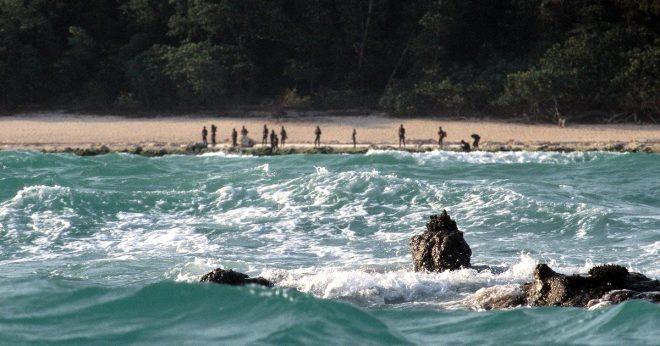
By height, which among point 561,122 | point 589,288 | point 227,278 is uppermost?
point 561,122

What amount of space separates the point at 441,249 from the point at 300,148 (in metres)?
19.4

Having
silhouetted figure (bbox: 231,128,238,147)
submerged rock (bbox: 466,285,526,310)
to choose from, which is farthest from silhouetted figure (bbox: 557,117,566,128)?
submerged rock (bbox: 466,285,526,310)

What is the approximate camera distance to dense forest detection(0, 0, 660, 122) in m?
43.1

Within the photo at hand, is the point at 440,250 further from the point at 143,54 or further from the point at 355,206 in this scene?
the point at 143,54

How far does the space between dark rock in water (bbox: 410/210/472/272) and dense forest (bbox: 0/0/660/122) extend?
76.8ft

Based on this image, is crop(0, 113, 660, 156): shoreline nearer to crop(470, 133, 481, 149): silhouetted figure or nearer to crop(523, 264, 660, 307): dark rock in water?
crop(470, 133, 481, 149): silhouetted figure

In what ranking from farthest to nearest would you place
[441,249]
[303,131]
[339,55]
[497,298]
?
[339,55] → [303,131] → [441,249] → [497,298]

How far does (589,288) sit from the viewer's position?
16797 mm

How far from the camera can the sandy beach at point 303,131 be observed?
131ft

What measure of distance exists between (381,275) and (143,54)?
2987 centimetres

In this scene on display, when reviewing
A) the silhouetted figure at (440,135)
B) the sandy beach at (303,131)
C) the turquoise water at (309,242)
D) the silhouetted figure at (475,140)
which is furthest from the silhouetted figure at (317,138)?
the silhouetted figure at (475,140)

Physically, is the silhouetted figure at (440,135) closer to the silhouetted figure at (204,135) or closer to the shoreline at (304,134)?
the shoreline at (304,134)

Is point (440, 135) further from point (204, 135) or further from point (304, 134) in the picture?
point (204, 135)

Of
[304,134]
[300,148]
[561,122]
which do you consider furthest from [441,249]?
[561,122]
